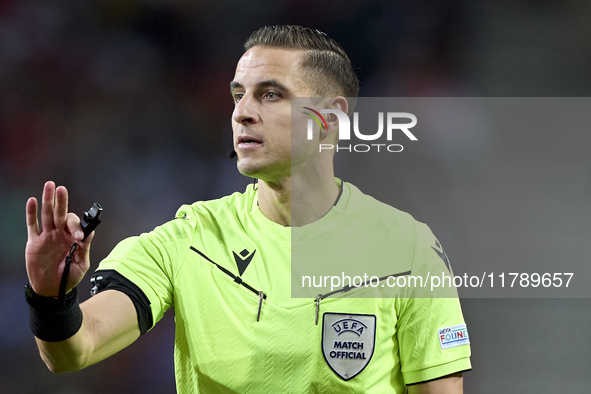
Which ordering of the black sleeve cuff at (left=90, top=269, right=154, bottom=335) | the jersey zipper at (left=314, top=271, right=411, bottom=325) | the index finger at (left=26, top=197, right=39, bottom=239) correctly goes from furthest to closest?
the jersey zipper at (left=314, top=271, right=411, bottom=325) → the black sleeve cuff at (left=90, top=269, right=154, bottom=335) → the index finger at (left=26, top=197, right=39, bottom=239)

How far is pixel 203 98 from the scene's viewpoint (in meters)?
4.69

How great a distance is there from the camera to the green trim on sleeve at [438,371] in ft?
7.76

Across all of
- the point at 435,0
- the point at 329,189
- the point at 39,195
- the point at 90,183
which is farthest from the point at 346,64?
the point at 39,195

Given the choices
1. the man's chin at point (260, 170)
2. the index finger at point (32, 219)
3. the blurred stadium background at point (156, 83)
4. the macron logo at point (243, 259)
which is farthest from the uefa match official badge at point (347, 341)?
the blurred stadium background at point (156, 83)

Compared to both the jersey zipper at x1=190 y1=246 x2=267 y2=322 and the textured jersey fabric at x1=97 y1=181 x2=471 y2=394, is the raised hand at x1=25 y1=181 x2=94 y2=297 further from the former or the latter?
the jersey zipper at x1=190 y1=246 x2=267 y2=322

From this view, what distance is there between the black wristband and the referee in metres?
0.18

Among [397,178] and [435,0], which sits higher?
[435,0]

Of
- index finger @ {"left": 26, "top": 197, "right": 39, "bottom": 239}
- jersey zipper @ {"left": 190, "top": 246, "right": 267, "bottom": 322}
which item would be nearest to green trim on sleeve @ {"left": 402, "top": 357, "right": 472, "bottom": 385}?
jersey zipper @ {"left": 190, "top": 246, "right": 267, "bottom": 322}

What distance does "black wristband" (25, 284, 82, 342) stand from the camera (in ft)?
5.97

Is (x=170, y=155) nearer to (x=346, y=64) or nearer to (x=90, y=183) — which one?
(x=90, y=183)

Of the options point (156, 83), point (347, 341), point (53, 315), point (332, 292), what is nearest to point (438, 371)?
point (347, 341)

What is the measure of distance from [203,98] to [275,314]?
270cm

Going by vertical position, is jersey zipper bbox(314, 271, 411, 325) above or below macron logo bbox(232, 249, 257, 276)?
below

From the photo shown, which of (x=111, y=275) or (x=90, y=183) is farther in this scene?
(x=90, y=183)
